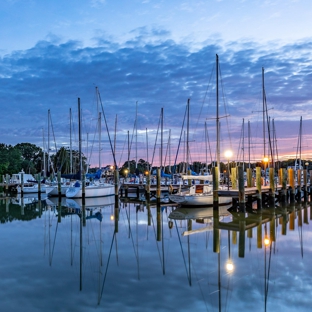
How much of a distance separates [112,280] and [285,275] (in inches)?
205

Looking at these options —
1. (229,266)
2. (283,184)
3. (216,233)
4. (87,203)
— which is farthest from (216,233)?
(87,203)

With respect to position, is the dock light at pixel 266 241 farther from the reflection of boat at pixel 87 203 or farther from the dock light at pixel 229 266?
the reflection of boat at pixel 87 203

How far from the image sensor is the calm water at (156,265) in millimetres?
9070

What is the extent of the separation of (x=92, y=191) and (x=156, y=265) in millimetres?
26469

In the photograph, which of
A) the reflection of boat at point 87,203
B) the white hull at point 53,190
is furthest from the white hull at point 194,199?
the white hull at point 53,190

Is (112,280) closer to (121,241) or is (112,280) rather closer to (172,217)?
(121,241)

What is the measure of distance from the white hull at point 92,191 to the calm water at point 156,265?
1379cm

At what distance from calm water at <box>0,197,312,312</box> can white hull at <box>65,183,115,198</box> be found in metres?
13.8

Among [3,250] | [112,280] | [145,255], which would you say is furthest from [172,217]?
[112,280]

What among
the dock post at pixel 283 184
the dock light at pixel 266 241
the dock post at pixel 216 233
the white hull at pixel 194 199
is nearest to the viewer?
the dock post at pixel 216 233

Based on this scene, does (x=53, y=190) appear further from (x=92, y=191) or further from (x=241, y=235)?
(x=241, y=235)

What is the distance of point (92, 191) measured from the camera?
38125 mm

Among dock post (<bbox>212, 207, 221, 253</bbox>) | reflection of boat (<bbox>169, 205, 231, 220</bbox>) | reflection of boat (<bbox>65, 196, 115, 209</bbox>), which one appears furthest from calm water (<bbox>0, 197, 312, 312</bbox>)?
reflection of boat (<bbox>65, 196, 115, 209</bbox>)

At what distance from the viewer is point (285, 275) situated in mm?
11297
